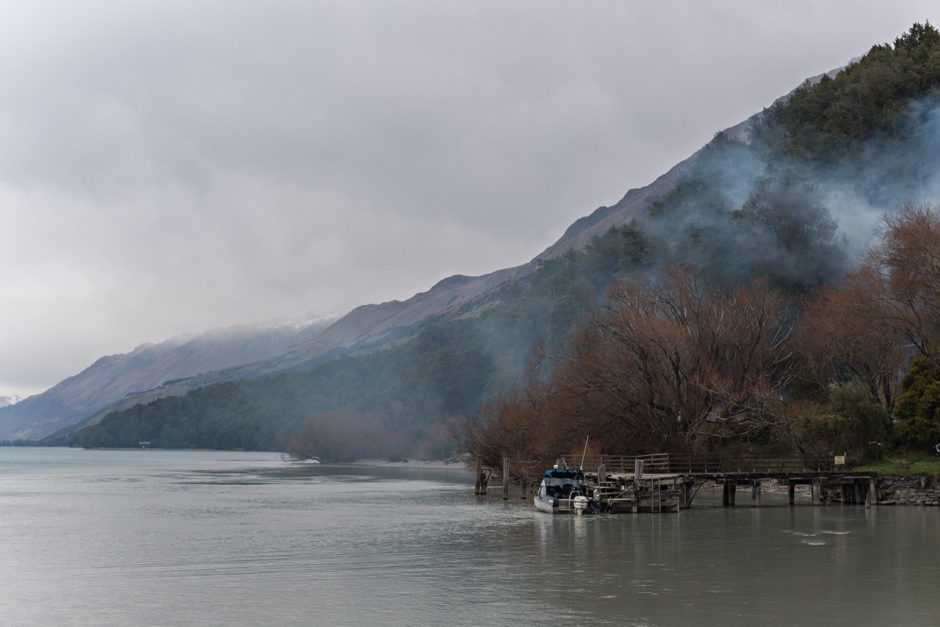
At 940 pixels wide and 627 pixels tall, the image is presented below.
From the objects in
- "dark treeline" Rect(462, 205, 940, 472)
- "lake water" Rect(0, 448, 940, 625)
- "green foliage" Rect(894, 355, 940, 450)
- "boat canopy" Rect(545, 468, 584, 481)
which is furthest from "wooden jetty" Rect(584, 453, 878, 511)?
"green foliage" Rect(894, 355, 940, 450)

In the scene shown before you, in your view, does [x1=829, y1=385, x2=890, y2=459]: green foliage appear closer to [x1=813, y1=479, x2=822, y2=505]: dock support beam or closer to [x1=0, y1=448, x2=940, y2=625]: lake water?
[x1=813, y1=479, x2=822, y2=505]: dock support beam

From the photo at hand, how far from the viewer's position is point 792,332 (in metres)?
88.9

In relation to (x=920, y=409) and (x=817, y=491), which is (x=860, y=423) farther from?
(x=817, y=491)

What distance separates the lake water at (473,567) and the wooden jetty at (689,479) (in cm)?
192

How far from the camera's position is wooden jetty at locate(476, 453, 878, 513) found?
58.8 metres

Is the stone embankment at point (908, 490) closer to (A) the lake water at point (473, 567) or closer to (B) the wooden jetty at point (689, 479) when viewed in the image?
(B) the wooden jetty at point (689, 479)

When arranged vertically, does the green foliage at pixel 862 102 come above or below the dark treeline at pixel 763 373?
above

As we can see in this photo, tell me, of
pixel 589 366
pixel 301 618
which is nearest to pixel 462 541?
pixel 301 618

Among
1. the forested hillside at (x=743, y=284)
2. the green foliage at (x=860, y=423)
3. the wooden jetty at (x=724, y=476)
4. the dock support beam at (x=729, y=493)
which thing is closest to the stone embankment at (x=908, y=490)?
→ the wooden jetty at (x=724, y=476)

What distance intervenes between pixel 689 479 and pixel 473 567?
29000mm

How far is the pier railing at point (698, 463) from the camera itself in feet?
207

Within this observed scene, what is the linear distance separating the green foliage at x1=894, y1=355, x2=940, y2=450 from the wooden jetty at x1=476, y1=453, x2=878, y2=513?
217 inches

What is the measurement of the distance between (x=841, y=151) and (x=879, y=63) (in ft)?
38.1

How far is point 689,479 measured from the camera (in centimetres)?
6091
